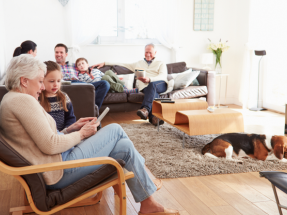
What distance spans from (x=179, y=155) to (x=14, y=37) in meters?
3.82

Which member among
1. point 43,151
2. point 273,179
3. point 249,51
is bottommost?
point 273,179

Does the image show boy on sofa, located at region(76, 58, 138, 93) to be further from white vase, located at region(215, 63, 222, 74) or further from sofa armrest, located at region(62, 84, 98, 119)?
white vase, located at region(215, 63, 222, 74)

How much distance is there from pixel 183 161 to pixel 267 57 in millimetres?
3583

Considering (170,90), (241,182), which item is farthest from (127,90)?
(241,182)

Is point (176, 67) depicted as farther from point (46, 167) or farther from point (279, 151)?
point (46, 167)

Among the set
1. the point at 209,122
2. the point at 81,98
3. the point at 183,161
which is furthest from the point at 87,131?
the point at 209,122

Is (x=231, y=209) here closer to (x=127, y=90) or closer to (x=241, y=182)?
(x=241, y=182)

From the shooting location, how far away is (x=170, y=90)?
5.08 meters

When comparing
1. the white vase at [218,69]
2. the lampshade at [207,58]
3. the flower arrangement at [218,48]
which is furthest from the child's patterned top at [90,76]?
the white vase at [218,69]

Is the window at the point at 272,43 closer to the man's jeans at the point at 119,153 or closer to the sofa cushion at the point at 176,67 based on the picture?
the sofa cushion at the point at 176,67

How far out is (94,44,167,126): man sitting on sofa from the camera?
15.1ft

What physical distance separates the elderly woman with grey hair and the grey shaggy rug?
36.4 inches

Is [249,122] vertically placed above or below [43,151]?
below

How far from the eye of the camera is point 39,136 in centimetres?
153
